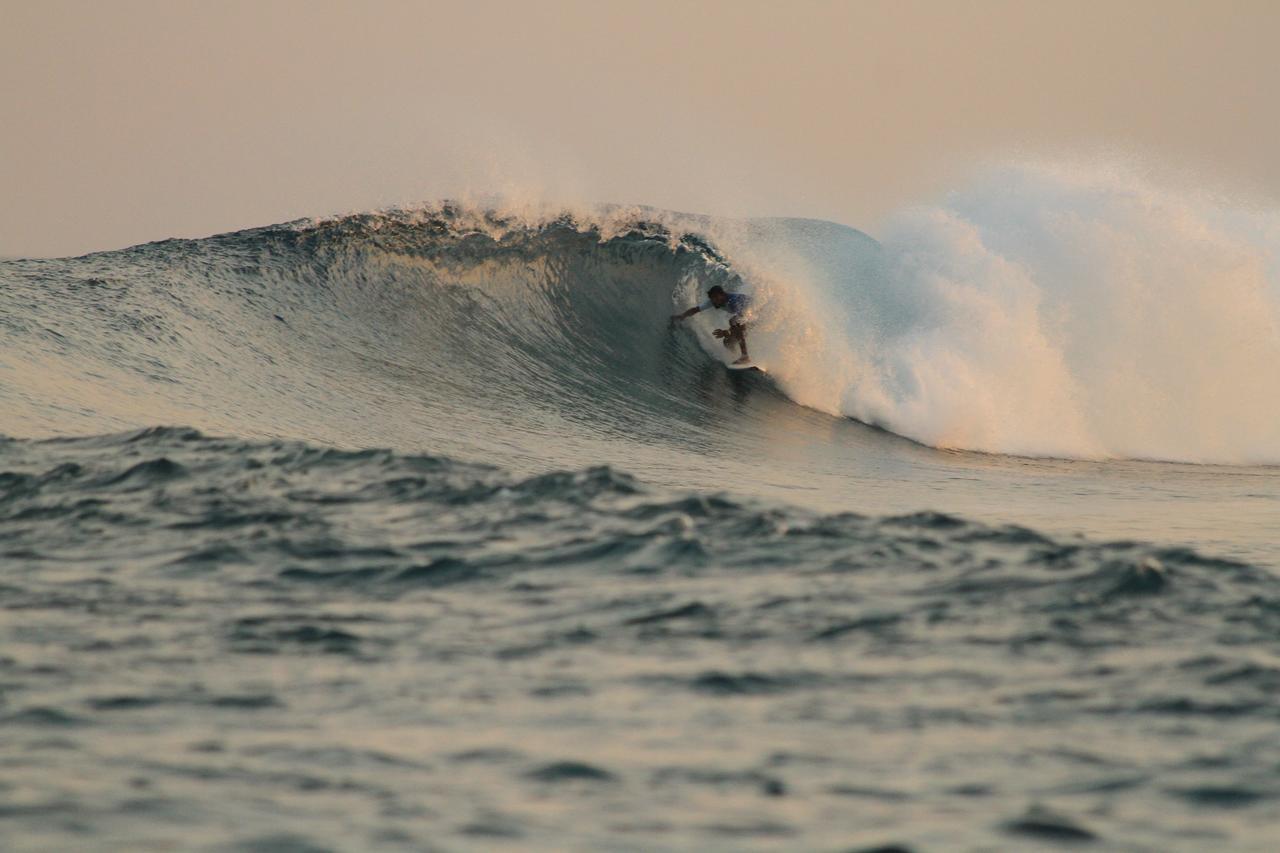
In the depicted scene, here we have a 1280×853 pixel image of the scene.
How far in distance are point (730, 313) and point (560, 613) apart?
1125cm

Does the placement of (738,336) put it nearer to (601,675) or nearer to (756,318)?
(756,318)

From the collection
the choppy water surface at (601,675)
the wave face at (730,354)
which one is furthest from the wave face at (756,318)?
the choppy water surface at (601,675)

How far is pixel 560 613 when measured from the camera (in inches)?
214

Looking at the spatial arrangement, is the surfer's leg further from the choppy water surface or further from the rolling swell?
the choppy water surface

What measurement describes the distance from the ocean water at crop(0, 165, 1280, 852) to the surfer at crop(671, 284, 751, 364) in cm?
119

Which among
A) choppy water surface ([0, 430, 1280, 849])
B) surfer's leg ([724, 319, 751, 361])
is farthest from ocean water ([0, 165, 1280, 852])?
surfer's leg ([724, 319, 751, 361])

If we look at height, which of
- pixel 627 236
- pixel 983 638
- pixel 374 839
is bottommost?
pixel 374 839

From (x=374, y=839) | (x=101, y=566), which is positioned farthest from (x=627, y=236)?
(x=374, y=839)

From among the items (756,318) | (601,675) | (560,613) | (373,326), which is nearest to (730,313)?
(756,318)

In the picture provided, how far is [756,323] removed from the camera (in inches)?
648

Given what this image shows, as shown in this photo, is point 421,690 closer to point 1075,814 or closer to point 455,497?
point 1075,814

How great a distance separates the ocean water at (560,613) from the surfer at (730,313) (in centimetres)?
119

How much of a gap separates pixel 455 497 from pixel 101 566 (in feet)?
5.88

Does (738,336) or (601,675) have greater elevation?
(738,336)
